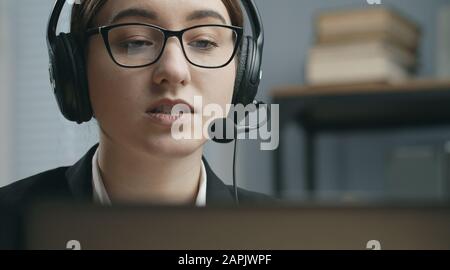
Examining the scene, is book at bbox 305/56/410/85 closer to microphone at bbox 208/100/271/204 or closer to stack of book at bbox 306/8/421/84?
stack of book at bbox 306/8/421/84

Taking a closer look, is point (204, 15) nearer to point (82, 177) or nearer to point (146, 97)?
point (146, 97)

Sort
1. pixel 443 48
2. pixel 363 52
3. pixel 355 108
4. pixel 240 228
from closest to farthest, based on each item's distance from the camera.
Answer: pixel 240 228
pixel 363 52
pixel 443 48
pixel 355 108

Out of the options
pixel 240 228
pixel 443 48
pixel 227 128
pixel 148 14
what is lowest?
pixel 240 228

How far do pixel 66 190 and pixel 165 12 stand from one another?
0.66 feet

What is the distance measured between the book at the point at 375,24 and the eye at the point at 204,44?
0.15 meters

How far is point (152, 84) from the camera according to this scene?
24.4 inches

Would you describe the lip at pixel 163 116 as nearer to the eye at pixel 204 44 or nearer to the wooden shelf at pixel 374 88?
the eye at pixel 204 44

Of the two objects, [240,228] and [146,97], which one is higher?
[146,97]

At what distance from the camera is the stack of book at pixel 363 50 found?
81 cm

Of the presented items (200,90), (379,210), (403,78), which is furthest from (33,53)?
(403,78)

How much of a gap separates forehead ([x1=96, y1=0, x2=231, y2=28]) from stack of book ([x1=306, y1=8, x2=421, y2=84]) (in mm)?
171

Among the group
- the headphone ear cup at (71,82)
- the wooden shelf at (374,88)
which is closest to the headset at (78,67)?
the headphone ear cup at (71,82)

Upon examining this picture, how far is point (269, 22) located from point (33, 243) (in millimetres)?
325

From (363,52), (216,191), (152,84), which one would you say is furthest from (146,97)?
(363,52)
